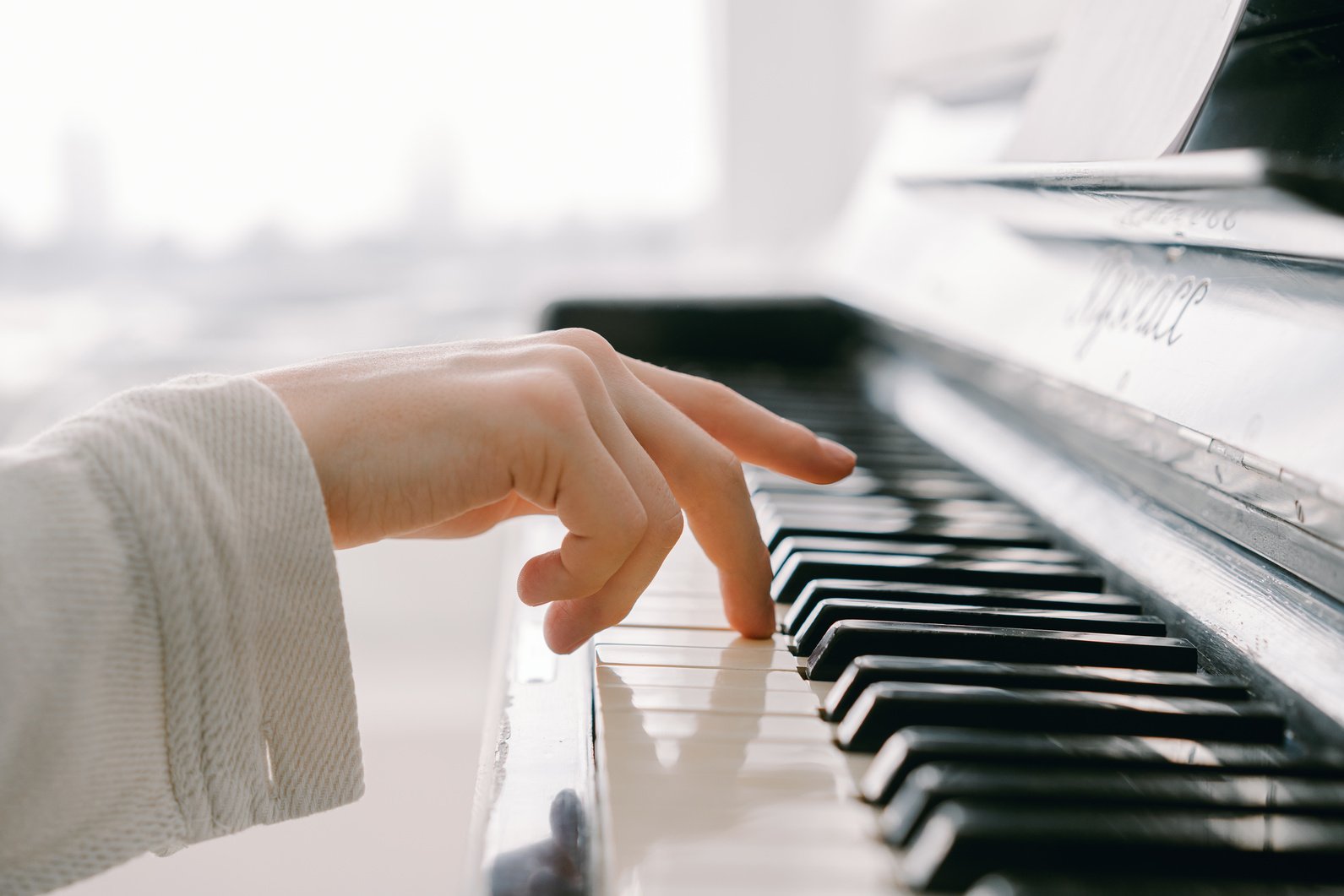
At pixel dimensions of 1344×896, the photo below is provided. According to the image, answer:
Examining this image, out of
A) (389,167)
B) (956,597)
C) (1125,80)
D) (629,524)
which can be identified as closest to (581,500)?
(629,524)

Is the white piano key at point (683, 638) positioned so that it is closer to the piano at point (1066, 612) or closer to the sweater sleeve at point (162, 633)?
the piano at point (1066, 612)

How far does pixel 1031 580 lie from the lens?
765 mm

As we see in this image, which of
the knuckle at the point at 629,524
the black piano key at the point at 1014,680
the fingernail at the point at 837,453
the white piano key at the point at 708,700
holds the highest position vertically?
the knuckle at the point at 629,524

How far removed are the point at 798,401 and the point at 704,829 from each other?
852 millimetres

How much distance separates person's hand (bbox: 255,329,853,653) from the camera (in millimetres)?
630


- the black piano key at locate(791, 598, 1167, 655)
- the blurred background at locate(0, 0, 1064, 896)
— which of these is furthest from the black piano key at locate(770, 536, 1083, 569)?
the blurred background at locate(0, 0, 1064, 896)

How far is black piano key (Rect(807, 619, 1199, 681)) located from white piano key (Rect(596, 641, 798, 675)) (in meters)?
0.03

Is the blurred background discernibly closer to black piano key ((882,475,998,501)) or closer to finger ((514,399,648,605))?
black piano key ((882,475,998,501))

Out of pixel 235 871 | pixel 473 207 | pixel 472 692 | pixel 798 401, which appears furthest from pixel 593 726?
pixel 473 207

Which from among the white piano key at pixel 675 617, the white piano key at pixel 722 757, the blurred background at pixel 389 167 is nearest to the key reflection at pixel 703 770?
the white piano key at pixel 722 757

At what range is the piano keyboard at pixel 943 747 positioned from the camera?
0.45m

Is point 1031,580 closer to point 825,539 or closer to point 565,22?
point 825,539

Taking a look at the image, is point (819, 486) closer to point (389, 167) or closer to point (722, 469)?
point (722, 469)

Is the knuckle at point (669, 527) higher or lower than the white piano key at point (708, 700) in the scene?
higher
